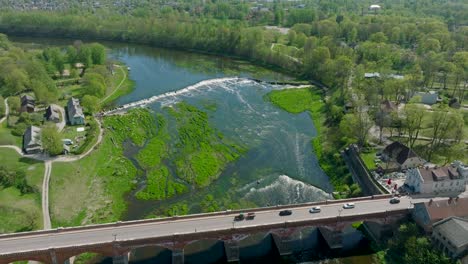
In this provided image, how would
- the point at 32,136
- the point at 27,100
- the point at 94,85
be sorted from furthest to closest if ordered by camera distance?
the point at 94,85
the point at 27,100
the point at 32,136

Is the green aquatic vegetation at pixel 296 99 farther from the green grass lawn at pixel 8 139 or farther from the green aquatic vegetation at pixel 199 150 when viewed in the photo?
the green grass lawn at pixel 8 139

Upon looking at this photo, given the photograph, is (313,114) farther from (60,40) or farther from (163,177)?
(60,40)

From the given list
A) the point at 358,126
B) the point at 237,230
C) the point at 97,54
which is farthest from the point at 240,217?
the point at 97,54

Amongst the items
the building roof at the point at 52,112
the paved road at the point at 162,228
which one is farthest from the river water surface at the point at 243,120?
the building roof at the point at 52,112

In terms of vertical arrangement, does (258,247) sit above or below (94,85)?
below

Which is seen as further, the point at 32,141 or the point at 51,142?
the point at 32,141

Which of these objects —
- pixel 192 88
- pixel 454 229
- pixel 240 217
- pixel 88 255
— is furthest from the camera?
pixel 192 88

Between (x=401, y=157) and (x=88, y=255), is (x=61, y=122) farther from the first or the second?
(x=401, y=157)
